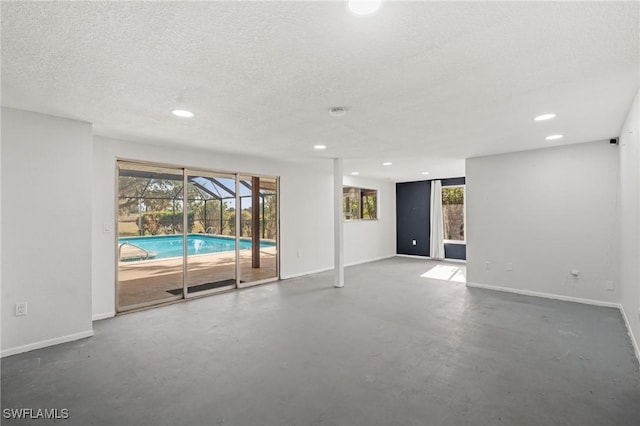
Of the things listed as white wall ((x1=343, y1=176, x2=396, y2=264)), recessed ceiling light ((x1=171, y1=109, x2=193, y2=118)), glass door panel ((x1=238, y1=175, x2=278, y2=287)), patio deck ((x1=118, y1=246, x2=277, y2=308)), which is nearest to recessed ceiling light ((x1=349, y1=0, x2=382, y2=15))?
recessed ceiling light ((x1=171, y1=109, x2=193, y2=118))

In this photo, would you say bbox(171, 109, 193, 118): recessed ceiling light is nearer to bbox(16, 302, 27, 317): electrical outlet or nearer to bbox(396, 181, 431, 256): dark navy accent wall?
bbox(16, 302, 27, 317): electrical outlet

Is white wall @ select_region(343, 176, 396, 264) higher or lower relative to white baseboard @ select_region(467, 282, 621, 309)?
higher

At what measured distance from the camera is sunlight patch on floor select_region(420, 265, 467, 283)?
5.95 m

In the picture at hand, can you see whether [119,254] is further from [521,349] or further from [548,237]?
[548,237]

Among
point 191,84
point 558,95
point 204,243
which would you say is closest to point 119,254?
point 204,243

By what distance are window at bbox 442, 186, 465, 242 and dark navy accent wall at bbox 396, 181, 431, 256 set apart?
1.40 feet

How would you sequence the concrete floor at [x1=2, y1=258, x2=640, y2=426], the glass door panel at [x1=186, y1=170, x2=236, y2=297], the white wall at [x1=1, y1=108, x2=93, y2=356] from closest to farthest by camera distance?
the concrete floor at [x1=2, y1=258, x2=640, y2=426] → the white wall at [x1=1, y1=108, x2=93, y2=356] → the glass door panel at [x1=186, y1=170, x2=236, y2=297]

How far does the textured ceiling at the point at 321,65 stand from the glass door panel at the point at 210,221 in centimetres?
147

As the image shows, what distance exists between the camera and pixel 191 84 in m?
2.27

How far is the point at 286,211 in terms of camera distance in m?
5.96

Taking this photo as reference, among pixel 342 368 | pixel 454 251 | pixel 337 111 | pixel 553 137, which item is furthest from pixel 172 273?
pixel 454 251

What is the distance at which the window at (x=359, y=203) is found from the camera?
784 cm

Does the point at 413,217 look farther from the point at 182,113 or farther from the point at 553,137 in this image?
the point at 182,113

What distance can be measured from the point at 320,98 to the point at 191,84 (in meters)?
1.02
